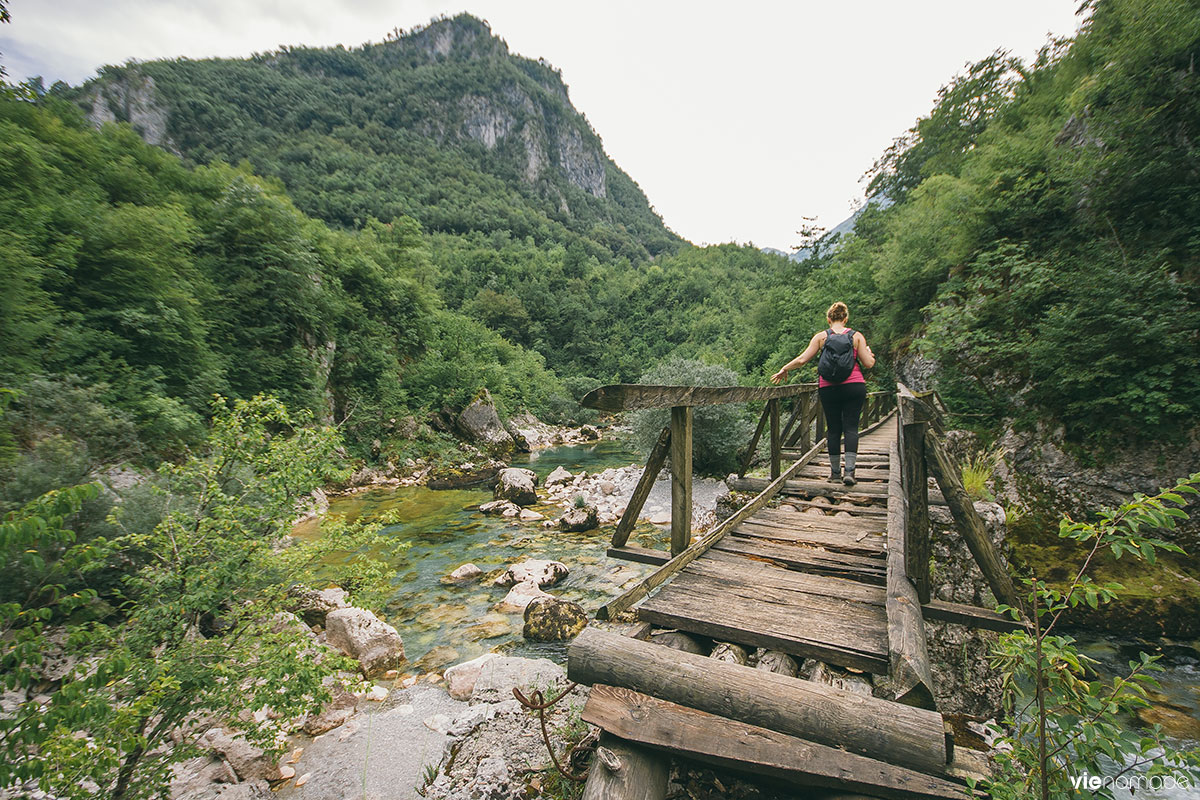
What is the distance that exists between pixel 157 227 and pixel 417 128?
119286 millimetres

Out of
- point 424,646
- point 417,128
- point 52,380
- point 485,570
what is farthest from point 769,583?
point 417,128

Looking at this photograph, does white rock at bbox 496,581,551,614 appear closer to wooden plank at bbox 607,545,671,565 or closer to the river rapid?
the river rapid

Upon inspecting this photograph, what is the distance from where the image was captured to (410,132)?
10169 centimetres

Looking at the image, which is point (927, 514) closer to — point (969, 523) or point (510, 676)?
point (969, 523)

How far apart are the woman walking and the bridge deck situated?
104cm

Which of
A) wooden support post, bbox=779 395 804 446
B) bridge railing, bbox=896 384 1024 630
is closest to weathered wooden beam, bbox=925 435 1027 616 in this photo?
bridge railing, bbox=896 384 1024 630

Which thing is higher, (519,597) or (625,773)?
(625,773)

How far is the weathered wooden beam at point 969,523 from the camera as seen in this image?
2.90m

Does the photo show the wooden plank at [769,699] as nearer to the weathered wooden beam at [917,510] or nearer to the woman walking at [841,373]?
the weathered wooden beam at [917,510]

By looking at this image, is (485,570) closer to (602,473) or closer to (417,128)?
(602,473)

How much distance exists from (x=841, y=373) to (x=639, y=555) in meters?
3.19

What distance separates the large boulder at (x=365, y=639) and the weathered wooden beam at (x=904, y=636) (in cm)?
570

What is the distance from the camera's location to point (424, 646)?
612cm

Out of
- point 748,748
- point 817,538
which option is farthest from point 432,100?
point 748,748
